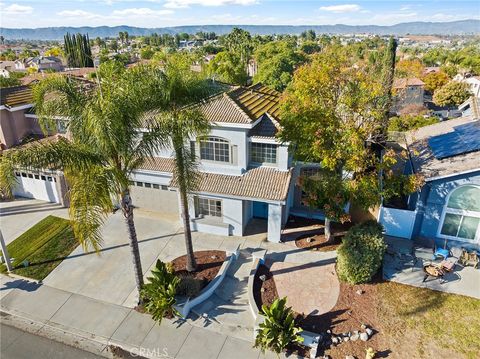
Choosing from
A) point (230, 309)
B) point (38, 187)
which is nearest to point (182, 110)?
point (230, 309)

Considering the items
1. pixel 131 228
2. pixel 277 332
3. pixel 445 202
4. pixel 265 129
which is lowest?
pixel 277 332

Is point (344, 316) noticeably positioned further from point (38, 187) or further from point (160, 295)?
point (38, 187)

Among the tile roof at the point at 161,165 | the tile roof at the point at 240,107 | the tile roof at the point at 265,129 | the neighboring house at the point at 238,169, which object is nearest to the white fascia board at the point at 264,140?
the neighboring house at the point at 238,169

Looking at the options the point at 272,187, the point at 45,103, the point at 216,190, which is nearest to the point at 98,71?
the point at 45,103
